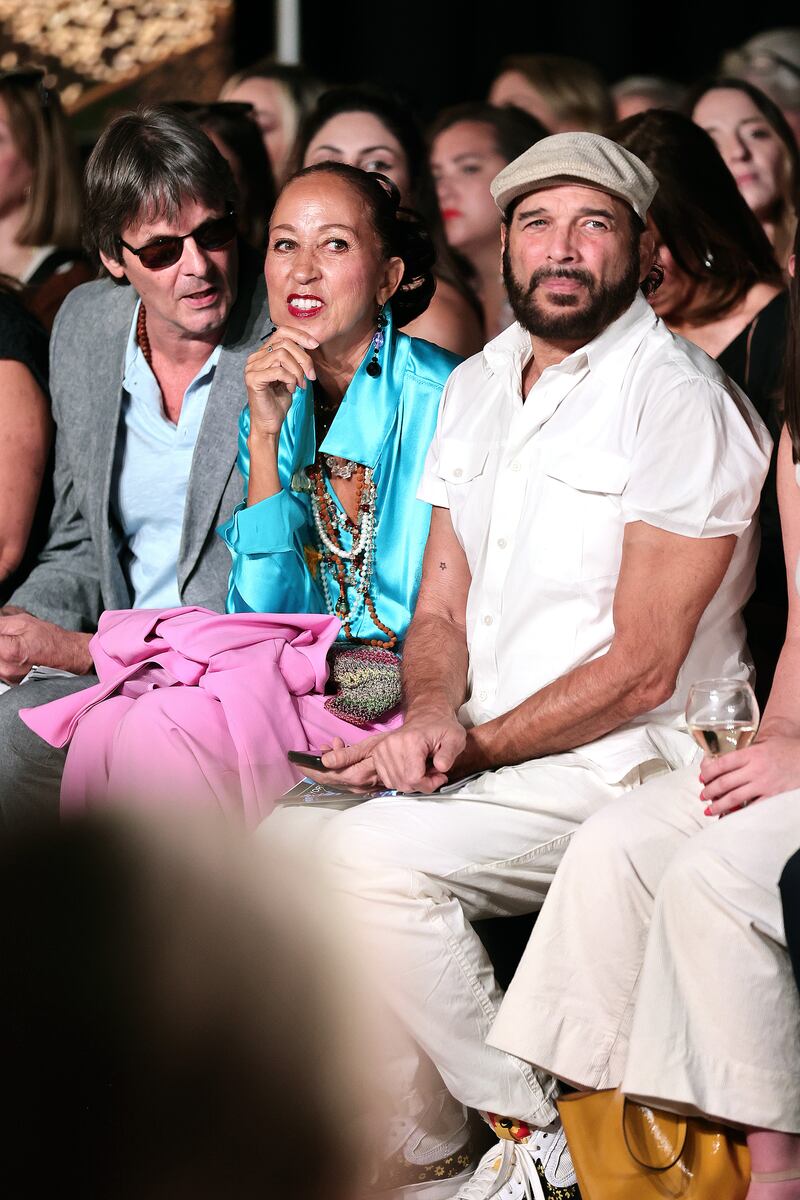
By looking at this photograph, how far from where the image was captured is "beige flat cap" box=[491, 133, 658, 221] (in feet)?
8.59

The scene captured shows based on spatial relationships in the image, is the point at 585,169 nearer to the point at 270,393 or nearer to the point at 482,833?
the point at 270,393

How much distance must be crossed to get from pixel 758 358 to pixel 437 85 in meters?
3.12

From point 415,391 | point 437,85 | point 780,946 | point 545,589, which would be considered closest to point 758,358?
point 415,391

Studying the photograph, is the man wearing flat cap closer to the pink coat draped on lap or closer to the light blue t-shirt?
the pink coat draped on lap

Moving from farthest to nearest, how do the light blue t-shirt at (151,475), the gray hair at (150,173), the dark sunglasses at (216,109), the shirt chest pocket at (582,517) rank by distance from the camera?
1. the dark sunglasses at (216,109)
2. the light blue t-shirt at (151,475)
3. the gray hair at (150,173)
4. the shirt chest pocket at (582,517)

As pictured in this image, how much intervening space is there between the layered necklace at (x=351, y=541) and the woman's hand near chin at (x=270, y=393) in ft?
0.37

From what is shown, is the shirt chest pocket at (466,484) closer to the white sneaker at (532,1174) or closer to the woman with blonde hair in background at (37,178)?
the white sneaker at (532,1174)

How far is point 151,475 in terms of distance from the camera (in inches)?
131

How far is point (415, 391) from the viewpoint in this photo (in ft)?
9.95

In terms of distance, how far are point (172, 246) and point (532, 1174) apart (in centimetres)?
193

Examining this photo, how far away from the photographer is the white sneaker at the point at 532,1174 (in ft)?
7.45

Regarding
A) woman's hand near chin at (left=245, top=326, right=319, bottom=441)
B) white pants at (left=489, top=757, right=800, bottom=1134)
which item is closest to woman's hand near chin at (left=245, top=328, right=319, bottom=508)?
woman's hand near chin at (left=245, top=326, right=319, bottom=441)

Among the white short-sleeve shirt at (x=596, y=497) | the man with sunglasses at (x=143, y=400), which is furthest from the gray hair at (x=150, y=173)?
the white short-sleeve shirt at (x=596, y=497)

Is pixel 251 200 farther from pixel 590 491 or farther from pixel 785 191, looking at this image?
pixel 590 491
